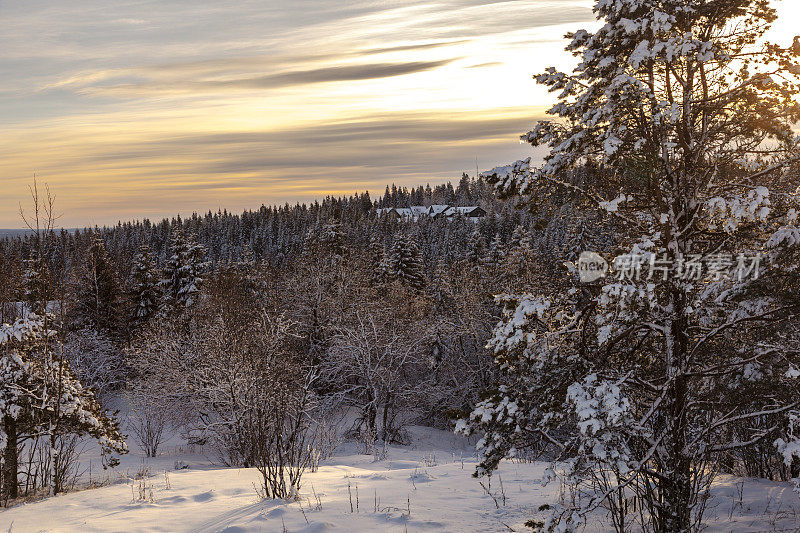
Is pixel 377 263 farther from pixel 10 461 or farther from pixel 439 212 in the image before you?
pixel 439 212

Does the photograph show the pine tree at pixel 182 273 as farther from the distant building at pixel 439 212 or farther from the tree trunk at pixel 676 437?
the distant building at pixel 439 212

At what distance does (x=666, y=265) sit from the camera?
6527mm

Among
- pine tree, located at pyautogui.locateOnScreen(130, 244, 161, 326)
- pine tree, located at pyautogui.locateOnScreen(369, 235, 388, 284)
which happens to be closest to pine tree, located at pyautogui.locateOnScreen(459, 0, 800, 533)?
pine tree, located at pyautogui.locateOnScreen(130, 244, 161, 326)

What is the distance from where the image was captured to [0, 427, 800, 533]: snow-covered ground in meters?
6.89

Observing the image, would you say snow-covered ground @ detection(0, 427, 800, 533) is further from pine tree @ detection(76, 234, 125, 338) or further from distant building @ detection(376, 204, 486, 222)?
distant building @ detection(376, 204, 486, 222)

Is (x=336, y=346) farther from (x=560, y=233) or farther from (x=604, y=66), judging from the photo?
(x=560, y=233)

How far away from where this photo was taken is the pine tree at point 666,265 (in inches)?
244

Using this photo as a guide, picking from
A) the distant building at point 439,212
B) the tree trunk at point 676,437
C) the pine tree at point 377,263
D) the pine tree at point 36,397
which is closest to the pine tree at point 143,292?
the pine tree at point 377,263

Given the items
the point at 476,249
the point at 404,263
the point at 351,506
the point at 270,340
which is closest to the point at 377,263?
the point at 404,263

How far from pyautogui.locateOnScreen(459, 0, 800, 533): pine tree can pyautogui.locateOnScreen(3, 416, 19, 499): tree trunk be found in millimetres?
10667

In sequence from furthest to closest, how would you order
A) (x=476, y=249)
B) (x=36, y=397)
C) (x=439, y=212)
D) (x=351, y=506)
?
(x=439, y=212) → (x=476, y=249) → (x=36, y=397) → (x=351, y=506)

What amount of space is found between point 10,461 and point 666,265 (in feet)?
45.0

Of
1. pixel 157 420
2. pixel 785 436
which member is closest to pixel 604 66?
pixel 785 436

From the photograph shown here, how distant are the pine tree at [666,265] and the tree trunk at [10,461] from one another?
35.0 ft
